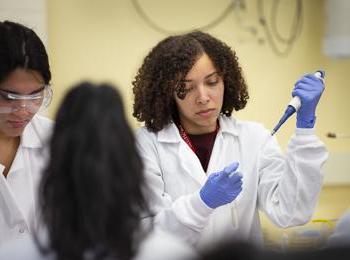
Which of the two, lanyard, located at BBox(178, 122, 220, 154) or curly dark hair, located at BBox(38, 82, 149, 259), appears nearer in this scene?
curly dark hair, located at BBox(38, 82, 149, 259)

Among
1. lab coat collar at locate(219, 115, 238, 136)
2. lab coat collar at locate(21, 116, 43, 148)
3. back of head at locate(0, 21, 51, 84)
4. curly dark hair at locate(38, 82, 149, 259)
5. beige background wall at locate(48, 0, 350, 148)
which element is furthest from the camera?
beige background wall at locate(48, 0, 350, 148)

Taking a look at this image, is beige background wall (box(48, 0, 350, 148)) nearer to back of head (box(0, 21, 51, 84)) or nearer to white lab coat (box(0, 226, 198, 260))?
back of head (box(0, 21, 51, 84))

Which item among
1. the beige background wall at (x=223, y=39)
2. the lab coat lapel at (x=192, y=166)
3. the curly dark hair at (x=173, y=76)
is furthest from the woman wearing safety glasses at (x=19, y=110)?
the beige background wall at (x=223, y=39)

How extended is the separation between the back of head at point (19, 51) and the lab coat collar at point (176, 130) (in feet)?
1.27

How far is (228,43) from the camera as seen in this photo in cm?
255

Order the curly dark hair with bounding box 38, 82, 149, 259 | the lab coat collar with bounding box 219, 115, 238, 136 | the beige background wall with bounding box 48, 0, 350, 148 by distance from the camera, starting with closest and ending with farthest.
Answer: the curly dark hair with bounding box 38, 82, 149, 259 → the lab coat collar with bounding box 219, 115, 238, 136 → the beige background wall with bounding box 48, 0, 350, 148

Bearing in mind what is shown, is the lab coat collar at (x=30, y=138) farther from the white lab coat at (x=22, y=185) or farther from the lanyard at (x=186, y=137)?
the lanyard at (x=186, y=137)

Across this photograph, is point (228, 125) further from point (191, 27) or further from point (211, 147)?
point (191, 27)

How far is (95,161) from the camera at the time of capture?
56cm

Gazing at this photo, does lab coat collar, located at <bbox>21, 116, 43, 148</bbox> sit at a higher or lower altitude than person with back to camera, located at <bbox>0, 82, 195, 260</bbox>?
lower

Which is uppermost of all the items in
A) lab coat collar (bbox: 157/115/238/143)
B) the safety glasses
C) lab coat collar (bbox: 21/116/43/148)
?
the safety glasses

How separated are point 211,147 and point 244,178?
→ 0.45 ft

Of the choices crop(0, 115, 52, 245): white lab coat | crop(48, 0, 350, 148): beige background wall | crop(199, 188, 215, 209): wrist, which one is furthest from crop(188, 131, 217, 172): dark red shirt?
→ crop(48, 0, 350, 148): beige background wall

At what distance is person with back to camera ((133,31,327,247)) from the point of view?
4.45 feet
